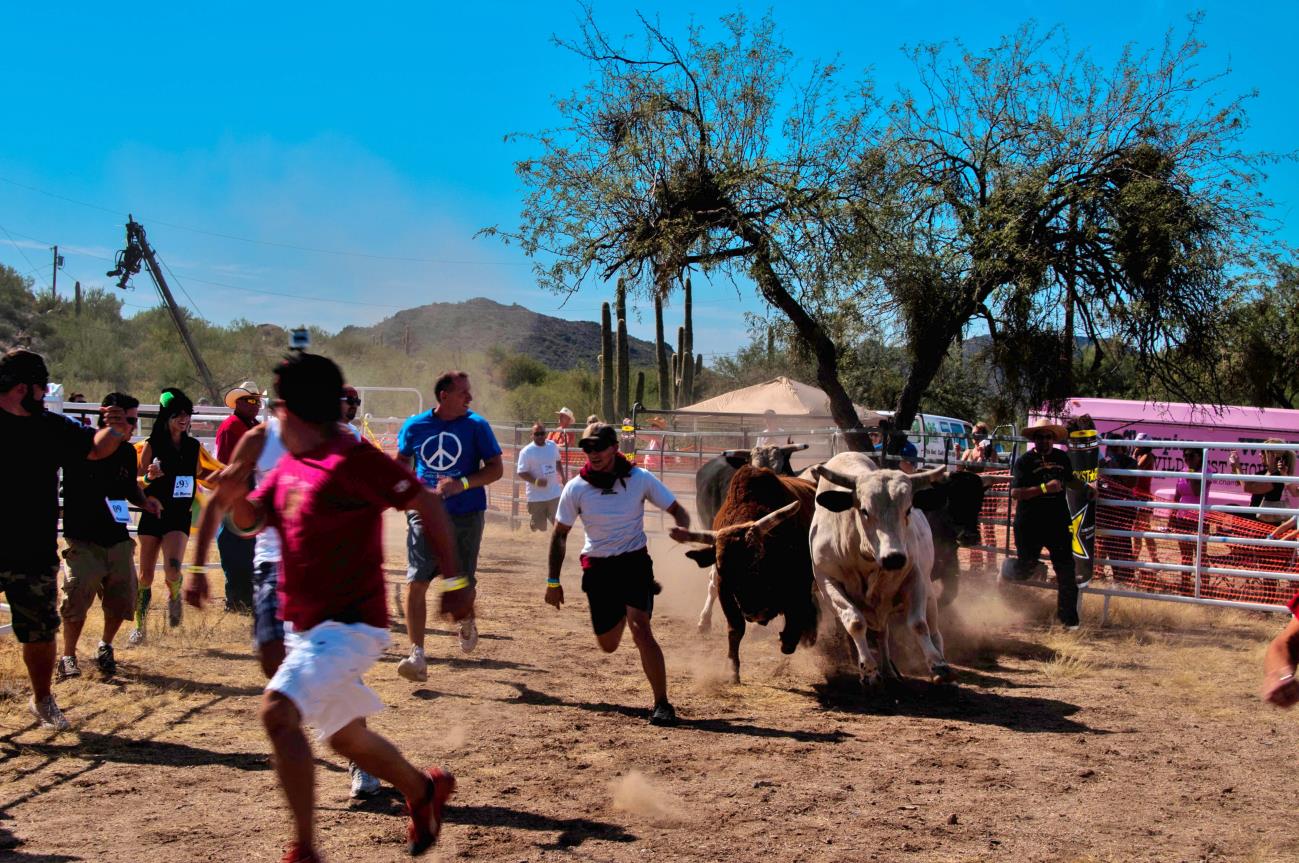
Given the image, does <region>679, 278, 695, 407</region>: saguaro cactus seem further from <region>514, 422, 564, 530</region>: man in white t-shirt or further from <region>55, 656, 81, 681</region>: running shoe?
<region>55, 656, 81, 681</region>: running shoe

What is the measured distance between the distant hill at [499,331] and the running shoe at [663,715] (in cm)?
8470

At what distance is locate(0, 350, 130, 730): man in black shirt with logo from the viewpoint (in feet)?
18.6

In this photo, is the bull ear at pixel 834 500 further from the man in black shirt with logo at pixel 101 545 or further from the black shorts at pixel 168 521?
the black shorts at pixel 168 521

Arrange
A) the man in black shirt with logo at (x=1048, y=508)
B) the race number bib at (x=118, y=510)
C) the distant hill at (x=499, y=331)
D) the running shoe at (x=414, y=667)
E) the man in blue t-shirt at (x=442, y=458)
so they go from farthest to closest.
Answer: the distant hill at (x=499, y=331) < the man in black shirt with logo at (x=1048, y=508) < the race number bib at (x=118, y=510) < the man in blue t-shirt at (x=442, y=458) < the running shoe at (x=414, y=667)

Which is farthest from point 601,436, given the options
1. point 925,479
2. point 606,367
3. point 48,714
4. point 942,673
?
point 606,367

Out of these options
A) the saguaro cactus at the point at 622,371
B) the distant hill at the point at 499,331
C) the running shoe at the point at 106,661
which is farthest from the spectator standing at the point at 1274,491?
the distant hill at the point at 499,331

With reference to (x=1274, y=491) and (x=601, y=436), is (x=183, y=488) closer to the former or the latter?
(x=601, y=436)

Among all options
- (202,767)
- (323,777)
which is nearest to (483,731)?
(323,777)

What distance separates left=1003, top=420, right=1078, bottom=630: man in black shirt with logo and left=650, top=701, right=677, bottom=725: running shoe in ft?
16.0

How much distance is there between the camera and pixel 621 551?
640 centimetres

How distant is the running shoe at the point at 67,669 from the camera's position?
707cm

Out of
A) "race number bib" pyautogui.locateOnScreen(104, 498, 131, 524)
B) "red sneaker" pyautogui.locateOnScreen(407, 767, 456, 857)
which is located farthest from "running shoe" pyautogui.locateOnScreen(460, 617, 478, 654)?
"red sneaker" pyautogui.locateOnScreen(407, 767, 456, 857)

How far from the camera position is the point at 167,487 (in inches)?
318

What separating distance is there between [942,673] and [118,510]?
5606 millimetres
